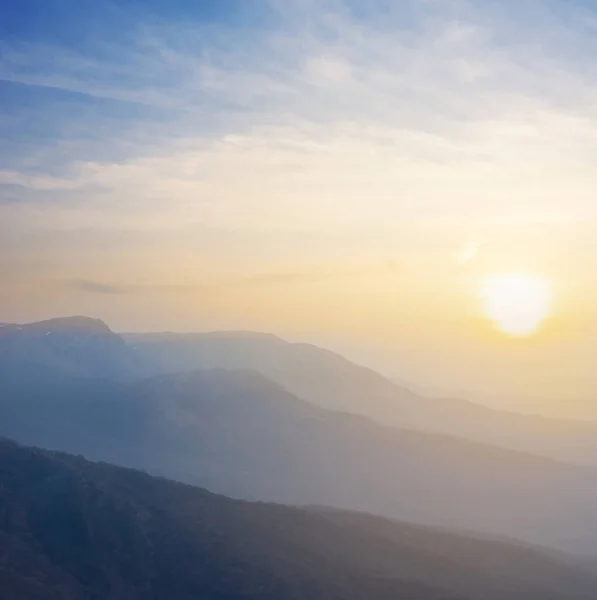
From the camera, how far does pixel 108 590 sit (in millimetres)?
61781

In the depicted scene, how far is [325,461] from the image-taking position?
17662cm

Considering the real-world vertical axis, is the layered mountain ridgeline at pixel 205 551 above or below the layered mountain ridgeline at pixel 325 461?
below

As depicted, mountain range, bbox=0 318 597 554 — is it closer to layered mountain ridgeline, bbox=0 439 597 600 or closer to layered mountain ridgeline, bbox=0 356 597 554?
layered mountain ridgeline, bbox=0 356 597 554

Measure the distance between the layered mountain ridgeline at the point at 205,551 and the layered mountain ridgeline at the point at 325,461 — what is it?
70525mm

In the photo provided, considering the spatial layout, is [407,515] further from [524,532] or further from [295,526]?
[295,526]

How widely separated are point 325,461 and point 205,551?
112 metres

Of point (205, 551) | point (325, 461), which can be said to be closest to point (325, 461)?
point (325, 461)

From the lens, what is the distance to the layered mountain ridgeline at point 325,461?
15962cm

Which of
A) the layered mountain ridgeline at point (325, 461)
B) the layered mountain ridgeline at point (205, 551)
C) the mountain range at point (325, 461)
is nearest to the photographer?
the layered mountain ridgeline at point (205, 551)

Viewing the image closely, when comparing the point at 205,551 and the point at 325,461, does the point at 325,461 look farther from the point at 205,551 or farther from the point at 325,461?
the point at 205,551

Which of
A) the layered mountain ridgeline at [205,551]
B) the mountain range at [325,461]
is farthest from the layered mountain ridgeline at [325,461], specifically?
the layered mountain ridgeline at [205,551]

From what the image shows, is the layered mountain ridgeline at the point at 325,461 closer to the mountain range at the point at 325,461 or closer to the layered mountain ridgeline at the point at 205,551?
the mountain range at the point at 325,461

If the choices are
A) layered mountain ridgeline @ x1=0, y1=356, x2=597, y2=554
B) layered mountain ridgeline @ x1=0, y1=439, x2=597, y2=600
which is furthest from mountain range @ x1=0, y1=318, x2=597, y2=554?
layered mountain ridgeline @ x1=0, y1=439, x2=597, y2=600

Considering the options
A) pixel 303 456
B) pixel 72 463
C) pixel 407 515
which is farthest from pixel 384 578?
pixel 303 456
